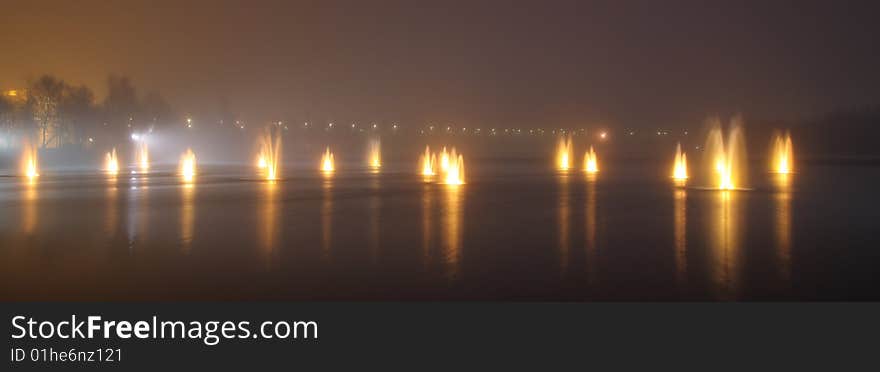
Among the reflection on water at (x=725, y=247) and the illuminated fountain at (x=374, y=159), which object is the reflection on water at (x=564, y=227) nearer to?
the reflection on water at (x=725, y=247)

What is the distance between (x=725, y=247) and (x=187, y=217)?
1328 centimetres

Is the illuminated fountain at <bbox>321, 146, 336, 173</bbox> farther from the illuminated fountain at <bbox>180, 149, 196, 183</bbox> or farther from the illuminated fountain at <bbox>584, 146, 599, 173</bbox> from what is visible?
the illuminated fountain at <bbox>584, 146, 599, 173</bbox>

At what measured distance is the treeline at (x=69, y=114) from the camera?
73812 millimetres

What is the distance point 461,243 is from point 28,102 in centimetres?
7282

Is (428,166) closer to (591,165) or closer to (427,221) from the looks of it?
(591,165)

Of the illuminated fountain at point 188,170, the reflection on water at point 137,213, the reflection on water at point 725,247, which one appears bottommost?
the reflection on water at point 725,247

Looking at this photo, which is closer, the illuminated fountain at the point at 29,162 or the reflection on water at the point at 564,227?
the reflection on water at the point at 564,227

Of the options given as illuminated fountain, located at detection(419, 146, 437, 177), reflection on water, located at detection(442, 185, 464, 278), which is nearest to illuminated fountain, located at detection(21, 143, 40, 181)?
illuminated fountain, located at detection(419, 146, 437, 177)

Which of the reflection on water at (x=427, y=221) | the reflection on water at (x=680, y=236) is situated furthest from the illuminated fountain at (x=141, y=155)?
the reflection on water at (x=680, y=236)

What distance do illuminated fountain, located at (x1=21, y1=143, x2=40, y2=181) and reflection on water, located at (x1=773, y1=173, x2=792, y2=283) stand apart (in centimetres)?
3453

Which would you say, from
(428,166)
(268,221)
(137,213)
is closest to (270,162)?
(428,166)

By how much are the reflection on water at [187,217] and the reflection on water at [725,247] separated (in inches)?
375

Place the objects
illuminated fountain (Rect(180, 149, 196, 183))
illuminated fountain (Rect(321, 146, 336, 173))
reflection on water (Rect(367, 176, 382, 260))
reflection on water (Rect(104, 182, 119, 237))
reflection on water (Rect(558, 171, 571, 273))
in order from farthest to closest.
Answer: illuminated fountain (Rect(321, 146, 336, 173)) → illuminated fountain (Rect(180, 149, 196, 183)) → reflection on water (Rect(104, 182, 119, 237)) → reflection on water (Rect(367, 176, 382, 260)) → reflection on water (Rect(558, 171, 571, 273))

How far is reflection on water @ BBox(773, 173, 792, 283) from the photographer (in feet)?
41.4
